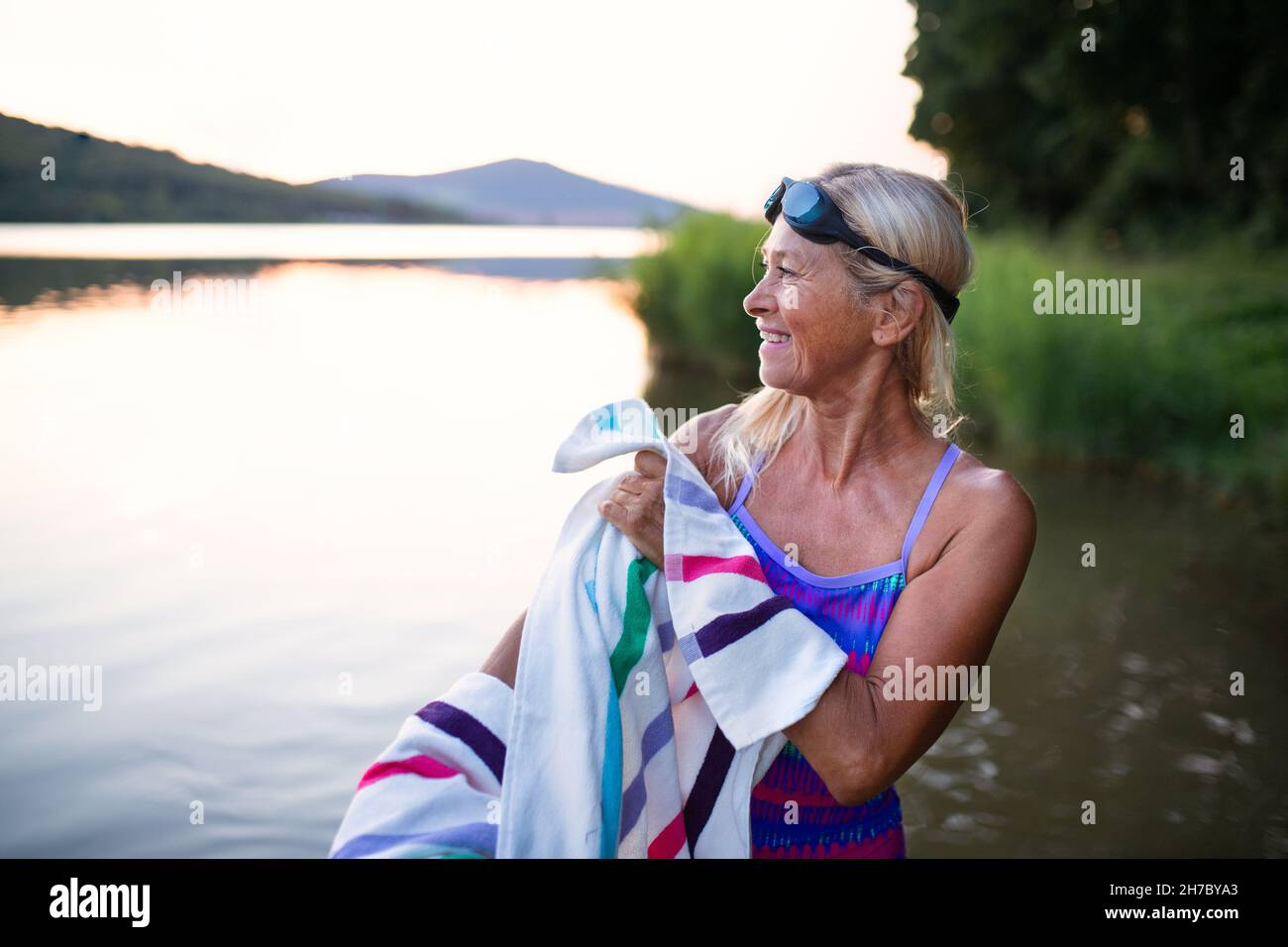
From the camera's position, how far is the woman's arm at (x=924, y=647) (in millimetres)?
1713

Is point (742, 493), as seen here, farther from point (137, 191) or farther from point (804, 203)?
point (137, 191)

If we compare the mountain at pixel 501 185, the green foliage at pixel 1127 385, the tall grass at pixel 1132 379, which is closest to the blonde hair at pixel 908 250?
the mountain at pixel 501 185

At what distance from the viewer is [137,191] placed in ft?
19.9

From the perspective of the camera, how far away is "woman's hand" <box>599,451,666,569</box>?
1826 millimetres

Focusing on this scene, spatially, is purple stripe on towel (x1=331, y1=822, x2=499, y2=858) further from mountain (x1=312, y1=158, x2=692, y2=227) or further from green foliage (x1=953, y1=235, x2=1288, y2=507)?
green foliage (x1=953, y1=235, x2=1288, y2=507)

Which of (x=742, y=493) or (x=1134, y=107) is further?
(x=1134, y=107)

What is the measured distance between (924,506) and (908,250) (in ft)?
1.39

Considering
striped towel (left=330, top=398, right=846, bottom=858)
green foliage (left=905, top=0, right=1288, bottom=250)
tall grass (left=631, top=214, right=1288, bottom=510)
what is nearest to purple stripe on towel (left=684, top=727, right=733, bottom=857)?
striped towel (left=330, top=398, right=846, bottom=858)

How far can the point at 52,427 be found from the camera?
9844 millimetres

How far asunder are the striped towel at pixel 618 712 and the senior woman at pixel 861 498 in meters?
0.06

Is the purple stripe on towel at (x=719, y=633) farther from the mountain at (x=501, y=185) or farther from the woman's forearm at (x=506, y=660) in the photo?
the mountain at (x=501, y=185)

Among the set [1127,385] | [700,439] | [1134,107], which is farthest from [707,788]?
[1134,107]
